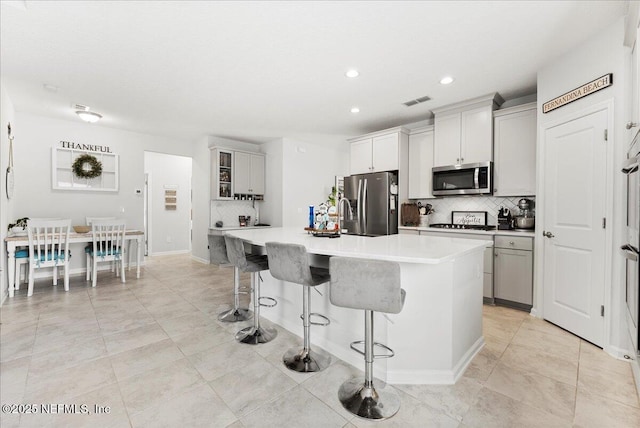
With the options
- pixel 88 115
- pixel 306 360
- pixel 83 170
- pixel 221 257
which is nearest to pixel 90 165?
pixel 83 170

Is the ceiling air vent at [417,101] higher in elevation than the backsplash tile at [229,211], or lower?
higher

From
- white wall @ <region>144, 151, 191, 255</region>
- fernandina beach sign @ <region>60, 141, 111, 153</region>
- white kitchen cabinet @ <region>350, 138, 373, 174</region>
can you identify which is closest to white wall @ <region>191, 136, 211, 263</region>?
white wall @ <region>144, 151, 191, 255</region>

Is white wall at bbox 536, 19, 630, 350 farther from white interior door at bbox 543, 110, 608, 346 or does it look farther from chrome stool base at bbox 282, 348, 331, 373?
chrome stool base at bbox 282, 348, 331, 373

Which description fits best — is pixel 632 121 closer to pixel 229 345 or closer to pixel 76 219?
pixel 229 345

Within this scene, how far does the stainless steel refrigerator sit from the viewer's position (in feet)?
14.6

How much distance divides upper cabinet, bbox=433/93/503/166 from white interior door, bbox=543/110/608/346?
2.76 ft

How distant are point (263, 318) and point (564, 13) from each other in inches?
147

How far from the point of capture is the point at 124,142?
214 inches

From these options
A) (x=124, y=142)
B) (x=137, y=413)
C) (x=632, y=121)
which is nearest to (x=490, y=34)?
(x=632, y=121)

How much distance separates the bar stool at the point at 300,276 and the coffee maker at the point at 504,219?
268 cm

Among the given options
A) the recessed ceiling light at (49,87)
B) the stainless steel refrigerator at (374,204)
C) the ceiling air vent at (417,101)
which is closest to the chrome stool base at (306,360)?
the stainless steel refrigerator at (374,204)

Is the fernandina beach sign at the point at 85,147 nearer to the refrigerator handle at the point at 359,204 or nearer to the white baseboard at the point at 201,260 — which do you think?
the white baseboard at the point at 201,260

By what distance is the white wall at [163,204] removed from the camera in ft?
22.4

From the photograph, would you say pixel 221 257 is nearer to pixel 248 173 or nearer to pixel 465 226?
pixel 465 226
